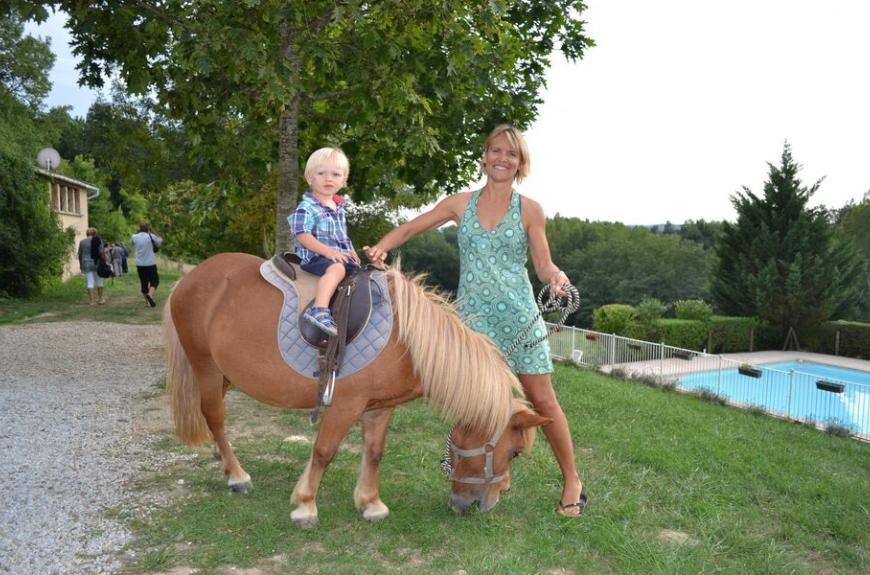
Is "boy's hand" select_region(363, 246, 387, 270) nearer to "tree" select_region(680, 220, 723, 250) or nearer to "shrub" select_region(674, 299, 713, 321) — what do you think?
"shrub" select_region(674, 299, 713, 321)

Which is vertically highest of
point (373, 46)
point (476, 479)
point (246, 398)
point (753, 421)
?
point (373, 46)

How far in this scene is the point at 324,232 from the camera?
10.1ft

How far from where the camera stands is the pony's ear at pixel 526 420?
2.91 m

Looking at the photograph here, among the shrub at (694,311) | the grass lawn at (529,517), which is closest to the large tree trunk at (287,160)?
the grass lawn at (529,517)

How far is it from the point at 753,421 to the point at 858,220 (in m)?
35.7

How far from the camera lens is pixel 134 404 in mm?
5801

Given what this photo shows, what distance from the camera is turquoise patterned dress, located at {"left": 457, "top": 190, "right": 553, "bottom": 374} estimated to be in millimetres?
3207

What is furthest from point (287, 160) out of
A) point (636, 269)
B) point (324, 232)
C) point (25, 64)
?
point (636, 269)

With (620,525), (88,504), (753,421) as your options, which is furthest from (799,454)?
(88,504)

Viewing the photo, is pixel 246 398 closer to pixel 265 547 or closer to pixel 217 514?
pixel 217 514

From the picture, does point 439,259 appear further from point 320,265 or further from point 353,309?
point 353,309

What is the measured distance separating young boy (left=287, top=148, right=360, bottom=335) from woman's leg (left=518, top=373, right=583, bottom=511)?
113 cm

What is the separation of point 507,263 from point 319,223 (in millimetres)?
1000

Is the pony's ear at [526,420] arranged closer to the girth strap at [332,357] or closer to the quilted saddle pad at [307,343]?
the quilted saddle pad at [307,343]
